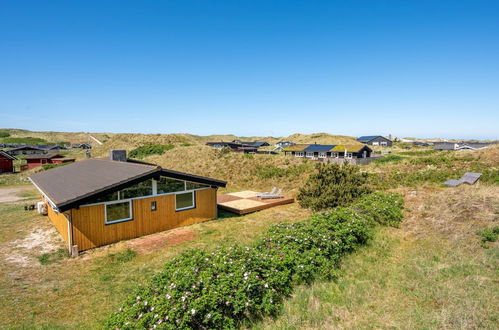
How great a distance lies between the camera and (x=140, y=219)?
40.4 feet

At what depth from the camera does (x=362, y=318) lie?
556 centimetres

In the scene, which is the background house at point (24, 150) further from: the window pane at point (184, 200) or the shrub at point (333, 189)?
the shrub at point (333, 189)

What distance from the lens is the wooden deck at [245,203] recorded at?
16922 mm

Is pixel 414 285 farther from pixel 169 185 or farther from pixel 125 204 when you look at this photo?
pixel 125 204

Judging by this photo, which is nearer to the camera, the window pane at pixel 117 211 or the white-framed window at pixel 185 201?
the window pane at pixel 117 211

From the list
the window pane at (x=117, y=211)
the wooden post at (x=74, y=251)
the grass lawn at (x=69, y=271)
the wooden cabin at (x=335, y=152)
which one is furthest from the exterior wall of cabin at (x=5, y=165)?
the wooden cabin at (x=335, y=152)

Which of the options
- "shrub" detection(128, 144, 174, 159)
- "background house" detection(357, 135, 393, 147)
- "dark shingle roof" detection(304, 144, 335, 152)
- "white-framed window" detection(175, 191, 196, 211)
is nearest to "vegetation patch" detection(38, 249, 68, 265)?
"white-framed window" detection(175, 191, 196, 211)

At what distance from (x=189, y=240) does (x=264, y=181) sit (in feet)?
49.4

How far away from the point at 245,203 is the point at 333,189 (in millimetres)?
6311

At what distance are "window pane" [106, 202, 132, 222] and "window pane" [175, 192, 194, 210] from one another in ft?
8.54

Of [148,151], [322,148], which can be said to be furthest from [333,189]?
[322,148]

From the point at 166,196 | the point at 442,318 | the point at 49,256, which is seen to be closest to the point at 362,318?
the point at 442,318

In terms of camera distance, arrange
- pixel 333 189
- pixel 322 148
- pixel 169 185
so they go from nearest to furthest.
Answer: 1. pixel 169 185
2. pixel 333 189
3. pixel 322 148

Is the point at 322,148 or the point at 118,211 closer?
the point at 118,211
